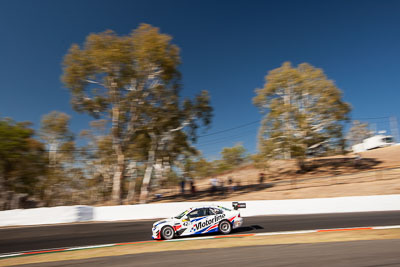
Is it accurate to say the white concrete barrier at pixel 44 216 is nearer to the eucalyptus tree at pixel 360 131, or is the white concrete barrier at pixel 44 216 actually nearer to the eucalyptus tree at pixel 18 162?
the eucalyptus tree at pixel 18 162

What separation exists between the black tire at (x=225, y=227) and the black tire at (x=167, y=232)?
1967mm

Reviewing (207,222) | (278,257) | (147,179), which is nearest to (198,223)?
(207,222)

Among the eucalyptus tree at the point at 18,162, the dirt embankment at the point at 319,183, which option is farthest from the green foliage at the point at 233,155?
the eucalyptus tree at the point at 18,162

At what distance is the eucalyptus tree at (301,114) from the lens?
3177 cm

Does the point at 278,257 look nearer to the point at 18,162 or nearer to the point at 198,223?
the point at 198,223

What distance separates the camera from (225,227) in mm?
10812

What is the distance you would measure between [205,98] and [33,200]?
21.8m

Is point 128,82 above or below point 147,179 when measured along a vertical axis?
above

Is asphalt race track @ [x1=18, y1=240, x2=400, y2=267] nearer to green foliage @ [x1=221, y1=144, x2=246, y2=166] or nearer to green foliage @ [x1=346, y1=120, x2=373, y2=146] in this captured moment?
green foliage @ [x1=221, y1=144, x2=246, y2=166]

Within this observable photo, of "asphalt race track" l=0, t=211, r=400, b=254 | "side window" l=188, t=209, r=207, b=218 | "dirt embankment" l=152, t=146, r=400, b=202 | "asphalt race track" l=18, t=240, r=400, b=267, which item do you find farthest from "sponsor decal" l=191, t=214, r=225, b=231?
"dirt embankment" l=152, t=146, r=400, b=202

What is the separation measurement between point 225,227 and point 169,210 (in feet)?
26.0

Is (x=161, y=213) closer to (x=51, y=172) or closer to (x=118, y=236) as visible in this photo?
(x=118, y=236)

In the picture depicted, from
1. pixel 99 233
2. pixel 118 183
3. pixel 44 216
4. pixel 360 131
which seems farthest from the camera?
pixel 360 131

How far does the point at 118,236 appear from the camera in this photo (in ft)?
38.9
